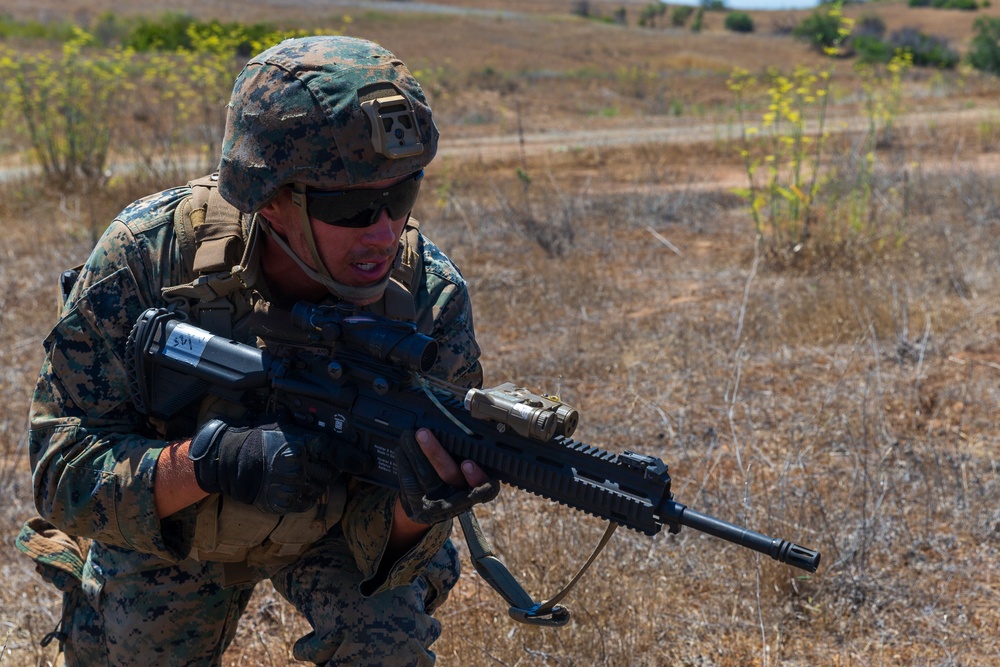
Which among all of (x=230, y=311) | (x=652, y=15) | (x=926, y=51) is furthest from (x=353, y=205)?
(x=652, y=15)

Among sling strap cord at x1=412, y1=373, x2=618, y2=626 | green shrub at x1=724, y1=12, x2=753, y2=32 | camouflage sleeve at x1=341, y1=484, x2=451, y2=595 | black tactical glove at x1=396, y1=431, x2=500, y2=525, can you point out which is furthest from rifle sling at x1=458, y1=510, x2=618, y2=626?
green shrub at x1=724, y1=12, x2=753, y2=32

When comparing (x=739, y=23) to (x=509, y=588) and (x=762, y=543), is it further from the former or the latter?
(x=762, y=543)

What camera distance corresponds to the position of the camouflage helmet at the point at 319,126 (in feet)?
6.69

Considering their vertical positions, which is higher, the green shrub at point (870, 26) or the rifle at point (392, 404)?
the rifle at point (392, 404)

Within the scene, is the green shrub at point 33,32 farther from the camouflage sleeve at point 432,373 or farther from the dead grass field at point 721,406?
the camouflage sleeve at point 432,373

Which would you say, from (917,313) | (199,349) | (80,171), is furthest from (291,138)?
(80,171)

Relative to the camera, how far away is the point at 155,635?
7.25 ft

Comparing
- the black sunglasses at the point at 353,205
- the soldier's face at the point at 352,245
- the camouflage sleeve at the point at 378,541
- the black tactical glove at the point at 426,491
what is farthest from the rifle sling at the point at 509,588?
the black sunglasses at the point at 353,205

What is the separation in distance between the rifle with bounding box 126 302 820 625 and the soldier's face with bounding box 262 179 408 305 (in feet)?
0.27

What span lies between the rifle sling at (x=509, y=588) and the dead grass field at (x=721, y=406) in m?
0.55

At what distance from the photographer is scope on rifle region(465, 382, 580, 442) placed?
1761 mm

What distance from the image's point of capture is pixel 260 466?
6.32 feet

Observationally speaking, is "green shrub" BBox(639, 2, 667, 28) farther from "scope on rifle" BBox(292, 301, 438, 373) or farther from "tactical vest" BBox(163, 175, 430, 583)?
"scope on rifle" BBox(292, 301, 438, 373)

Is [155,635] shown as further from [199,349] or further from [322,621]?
[199,349]
